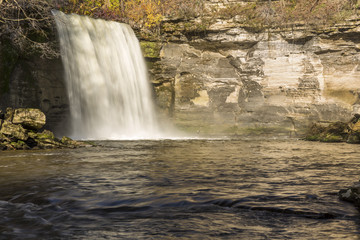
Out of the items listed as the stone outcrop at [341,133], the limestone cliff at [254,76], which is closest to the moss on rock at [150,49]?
the limestone cliff at [254,76]

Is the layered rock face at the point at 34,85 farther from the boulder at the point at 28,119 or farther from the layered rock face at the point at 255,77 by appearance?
the layered rock face at the point at 255,77

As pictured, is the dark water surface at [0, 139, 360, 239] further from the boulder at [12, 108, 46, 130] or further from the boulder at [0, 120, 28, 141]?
the boulder at [12, 108, 46, 130]

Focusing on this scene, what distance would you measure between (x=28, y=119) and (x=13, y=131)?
2.41 feet

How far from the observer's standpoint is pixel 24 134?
35.8 ft

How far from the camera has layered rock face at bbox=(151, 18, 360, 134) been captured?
21594mm

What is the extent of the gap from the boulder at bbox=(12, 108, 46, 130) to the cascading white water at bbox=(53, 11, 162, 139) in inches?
223

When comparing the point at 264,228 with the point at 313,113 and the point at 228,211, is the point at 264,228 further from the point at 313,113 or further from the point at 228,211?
the point at 313,113

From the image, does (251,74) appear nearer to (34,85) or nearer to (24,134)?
(34,85)

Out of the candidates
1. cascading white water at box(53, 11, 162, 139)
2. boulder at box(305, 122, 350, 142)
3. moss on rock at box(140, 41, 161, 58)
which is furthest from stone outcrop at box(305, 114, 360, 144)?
moss on rock at box(140, 41, 161, 58)

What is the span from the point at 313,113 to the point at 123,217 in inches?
827

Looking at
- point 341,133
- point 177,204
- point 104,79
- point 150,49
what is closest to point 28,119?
point 104,79

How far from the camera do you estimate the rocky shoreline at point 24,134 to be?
1055cm

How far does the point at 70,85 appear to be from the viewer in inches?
682

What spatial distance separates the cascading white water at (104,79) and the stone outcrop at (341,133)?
352 inches
